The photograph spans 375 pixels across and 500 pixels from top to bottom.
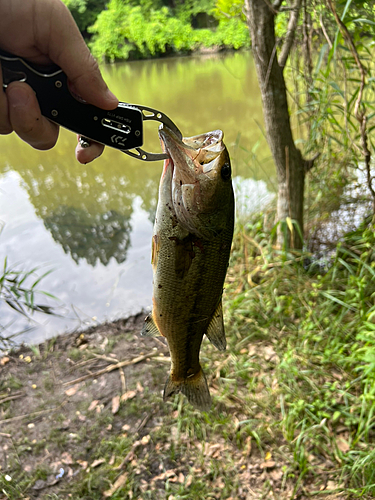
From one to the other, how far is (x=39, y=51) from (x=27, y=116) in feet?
0.73

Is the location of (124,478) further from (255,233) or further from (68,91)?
(255,233)

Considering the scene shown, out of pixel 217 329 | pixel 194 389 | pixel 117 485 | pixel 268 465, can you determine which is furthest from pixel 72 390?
pixel 217 329

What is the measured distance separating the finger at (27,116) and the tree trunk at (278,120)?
2482 mm

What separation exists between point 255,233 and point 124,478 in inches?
115

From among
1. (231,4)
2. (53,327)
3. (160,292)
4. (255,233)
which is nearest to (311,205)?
(255,233)

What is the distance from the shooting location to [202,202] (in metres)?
1.19

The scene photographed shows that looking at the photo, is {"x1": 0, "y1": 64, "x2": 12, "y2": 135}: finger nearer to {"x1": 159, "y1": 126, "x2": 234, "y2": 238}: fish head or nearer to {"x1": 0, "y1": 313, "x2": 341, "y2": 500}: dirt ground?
{"x1": 159, "y1": 126, "x2": 234, "y2": 238}: fish head

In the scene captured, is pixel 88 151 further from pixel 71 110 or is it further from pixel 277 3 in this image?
pixel 277 3

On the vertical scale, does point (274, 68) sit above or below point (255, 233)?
above

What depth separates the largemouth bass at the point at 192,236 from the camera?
118 cm

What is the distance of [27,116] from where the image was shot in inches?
43.4

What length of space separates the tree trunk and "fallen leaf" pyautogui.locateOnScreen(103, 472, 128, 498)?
96.9 inches

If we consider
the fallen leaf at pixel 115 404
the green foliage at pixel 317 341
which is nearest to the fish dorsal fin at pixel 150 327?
the green foliage at pixel 317 341

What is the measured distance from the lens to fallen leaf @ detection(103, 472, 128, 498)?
2455mm
